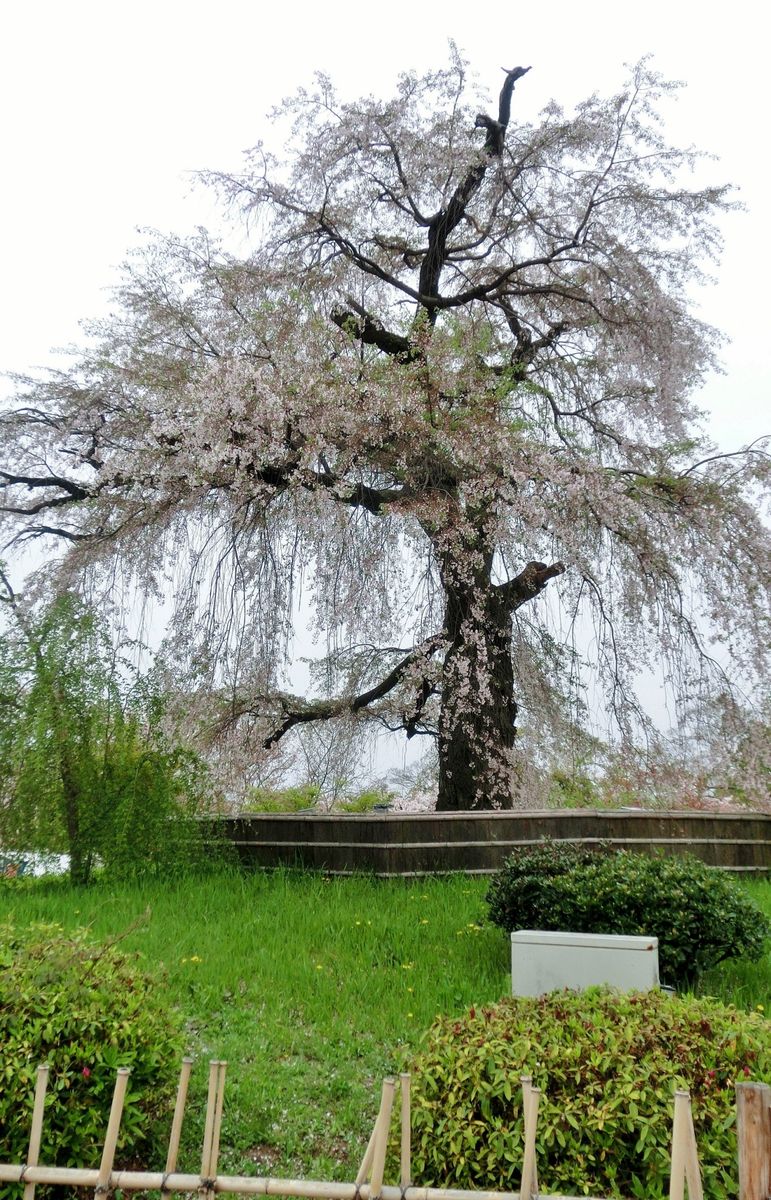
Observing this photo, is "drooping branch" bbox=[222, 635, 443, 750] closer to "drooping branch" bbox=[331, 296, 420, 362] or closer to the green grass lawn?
the green grass lawn

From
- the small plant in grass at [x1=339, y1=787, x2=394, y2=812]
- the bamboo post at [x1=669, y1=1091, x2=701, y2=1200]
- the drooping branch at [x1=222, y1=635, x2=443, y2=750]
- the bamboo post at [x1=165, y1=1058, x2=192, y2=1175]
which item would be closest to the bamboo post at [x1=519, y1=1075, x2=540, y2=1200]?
the bamboo post at [x1=669, y1=1091, x2=701, y2=1200]

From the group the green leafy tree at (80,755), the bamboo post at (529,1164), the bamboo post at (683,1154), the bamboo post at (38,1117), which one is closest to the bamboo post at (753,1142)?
the bamboo post at (683,1154)

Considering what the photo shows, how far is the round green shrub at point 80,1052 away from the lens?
3.09 m

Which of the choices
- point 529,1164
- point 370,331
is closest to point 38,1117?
point 529,1164

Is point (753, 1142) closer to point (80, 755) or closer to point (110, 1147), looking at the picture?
point (110, 1147)

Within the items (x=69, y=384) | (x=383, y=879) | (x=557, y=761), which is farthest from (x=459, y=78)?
(x=383, y=879)

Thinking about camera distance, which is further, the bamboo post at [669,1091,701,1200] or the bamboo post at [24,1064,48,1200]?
the bamboo post at [24,1064,48,1200]

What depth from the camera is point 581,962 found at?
4641mm

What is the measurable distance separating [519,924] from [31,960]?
10.5ft

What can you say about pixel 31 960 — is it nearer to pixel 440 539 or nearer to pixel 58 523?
pixel 440 539

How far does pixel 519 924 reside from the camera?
579 centimetres

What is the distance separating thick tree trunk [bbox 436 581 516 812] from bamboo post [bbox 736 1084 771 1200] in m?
5.47

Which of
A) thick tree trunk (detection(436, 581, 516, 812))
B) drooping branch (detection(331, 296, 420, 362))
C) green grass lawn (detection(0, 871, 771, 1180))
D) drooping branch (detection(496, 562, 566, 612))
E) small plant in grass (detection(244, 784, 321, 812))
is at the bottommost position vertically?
green grass lawn (detection(0, 871, 771, 1180))

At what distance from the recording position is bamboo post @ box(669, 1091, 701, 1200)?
84.7 inches
